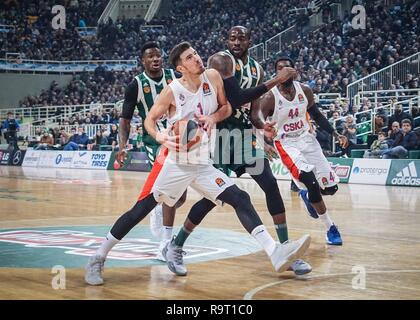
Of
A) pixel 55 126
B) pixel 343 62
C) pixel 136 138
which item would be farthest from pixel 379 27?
pixel 55 126

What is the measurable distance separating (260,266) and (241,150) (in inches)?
48.6

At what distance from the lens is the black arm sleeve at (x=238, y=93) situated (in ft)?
21.8

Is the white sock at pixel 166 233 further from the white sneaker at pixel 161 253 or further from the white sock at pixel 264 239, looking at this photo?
the white sock at pixel 264 239

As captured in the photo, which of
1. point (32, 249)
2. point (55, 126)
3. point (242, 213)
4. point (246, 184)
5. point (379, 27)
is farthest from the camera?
point (55, 126)

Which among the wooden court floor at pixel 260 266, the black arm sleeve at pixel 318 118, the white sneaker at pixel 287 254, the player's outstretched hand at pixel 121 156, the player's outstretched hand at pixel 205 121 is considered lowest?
the wooden court floor at pixel 260 266

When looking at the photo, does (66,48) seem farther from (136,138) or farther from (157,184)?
(157,184)

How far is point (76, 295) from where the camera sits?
18.9ft

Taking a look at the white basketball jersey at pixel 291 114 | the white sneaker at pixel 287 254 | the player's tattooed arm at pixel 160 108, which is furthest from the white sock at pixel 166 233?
the white basketball jersey at pixel 291 114

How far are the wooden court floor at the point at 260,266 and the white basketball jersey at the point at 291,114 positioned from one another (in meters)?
1.37

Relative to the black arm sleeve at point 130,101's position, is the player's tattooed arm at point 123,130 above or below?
below

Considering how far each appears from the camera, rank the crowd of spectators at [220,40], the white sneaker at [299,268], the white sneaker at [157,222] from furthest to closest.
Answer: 1. the crowd of spectators at [220,40]
2. the white sneaker at [157,222]
3. the white sneaker at [299,268]

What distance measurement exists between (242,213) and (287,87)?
2.93m

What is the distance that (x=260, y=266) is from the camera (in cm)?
717

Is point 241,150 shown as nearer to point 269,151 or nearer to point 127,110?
point 269,151
